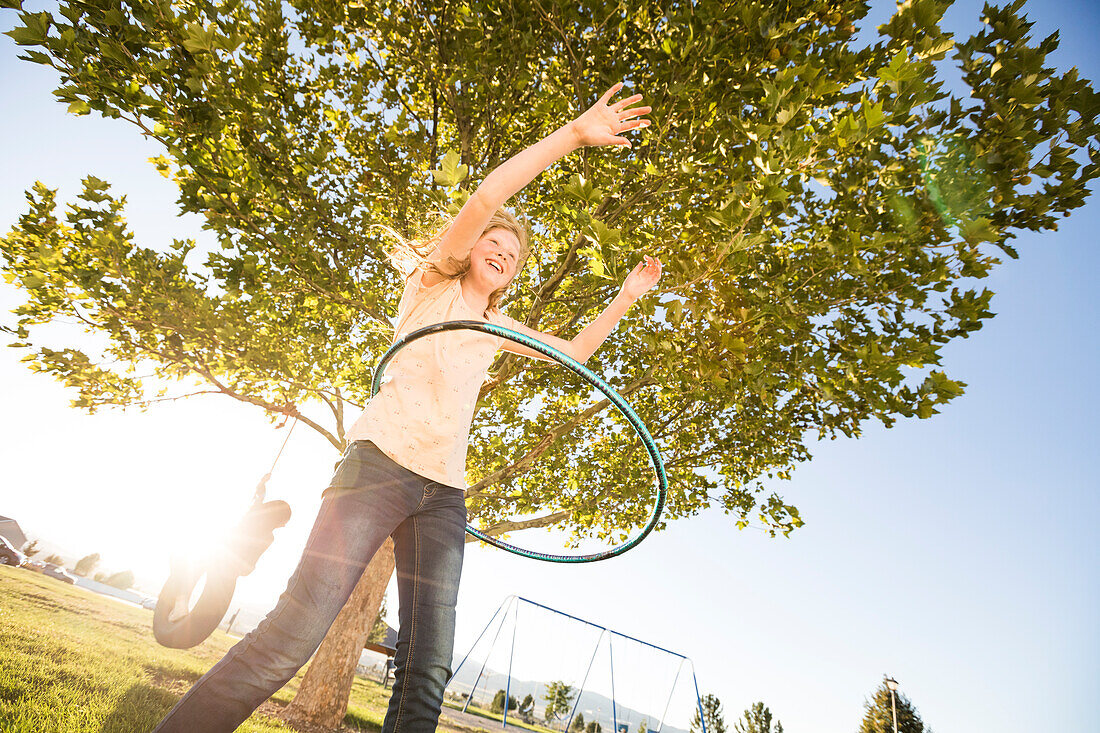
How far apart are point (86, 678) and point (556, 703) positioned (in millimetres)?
20105

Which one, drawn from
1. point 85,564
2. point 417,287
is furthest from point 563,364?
point 85,564

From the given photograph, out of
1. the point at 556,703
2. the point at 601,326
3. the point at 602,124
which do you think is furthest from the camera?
the point at 556,703

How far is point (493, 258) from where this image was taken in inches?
117

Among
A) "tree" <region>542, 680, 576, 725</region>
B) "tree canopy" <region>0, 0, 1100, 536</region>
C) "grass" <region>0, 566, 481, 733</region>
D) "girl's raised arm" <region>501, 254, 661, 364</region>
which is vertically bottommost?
"tree" <region>542, 680, 576, 725</region>

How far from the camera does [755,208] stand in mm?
3607

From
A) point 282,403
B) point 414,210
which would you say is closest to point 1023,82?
point 414,210

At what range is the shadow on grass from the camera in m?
3.70

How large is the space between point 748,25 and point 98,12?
5.80 m

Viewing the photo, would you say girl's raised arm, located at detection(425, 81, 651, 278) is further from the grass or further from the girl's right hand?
the grass

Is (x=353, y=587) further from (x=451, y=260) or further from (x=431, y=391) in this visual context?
(x=451, y=260)

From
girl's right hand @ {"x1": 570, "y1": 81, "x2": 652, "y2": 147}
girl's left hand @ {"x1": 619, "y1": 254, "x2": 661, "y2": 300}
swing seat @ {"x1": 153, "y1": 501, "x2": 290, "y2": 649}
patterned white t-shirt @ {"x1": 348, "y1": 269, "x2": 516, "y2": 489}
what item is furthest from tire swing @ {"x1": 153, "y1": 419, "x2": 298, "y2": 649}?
girl's right hand @ {"x1": 570, "y1": 81, "x2": 652, "y2": 147}

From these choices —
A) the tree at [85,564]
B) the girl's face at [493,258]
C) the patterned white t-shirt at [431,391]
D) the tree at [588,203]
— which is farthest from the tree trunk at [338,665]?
the tree at [85,564]

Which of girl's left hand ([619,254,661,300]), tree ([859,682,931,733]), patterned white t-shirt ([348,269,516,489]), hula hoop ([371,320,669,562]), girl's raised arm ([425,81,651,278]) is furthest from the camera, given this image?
tree ([859,682,931,733])

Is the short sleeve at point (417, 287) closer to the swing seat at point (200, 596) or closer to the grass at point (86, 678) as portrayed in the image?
the swing seat at point (200, 596)
